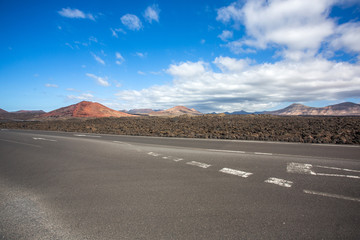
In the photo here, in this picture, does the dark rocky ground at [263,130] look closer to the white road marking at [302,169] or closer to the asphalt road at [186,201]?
the white road marking at [302,169]

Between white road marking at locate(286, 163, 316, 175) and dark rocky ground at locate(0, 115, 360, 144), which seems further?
dark rocky ground at locate(0, 115, 360, 144)

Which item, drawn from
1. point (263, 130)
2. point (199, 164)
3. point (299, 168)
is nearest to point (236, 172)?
point (199, 164)

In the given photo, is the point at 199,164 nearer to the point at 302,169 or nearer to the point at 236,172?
the point at 236,172

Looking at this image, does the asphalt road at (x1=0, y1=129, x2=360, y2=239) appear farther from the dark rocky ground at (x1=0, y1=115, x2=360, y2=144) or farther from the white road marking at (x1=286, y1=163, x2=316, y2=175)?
the dark rocky ground at (x1=0, y1=115, x2=360, y2=144)

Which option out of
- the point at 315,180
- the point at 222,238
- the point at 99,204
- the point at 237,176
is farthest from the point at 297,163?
the point at 99,204

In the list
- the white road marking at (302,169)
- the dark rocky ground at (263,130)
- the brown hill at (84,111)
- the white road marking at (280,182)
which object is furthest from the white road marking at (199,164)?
the brown hill at (84,111)

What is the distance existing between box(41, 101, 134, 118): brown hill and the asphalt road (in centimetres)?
7914

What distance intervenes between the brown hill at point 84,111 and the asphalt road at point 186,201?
79140 millimetres

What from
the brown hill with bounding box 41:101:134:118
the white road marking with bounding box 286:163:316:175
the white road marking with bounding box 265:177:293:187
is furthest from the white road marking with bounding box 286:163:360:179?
the brown hill with bounding box 41:101:134:118

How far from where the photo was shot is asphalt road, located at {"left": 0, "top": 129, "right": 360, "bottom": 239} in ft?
8.53

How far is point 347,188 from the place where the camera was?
386cm

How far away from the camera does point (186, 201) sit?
3484 mm

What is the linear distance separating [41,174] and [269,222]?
636 centimetres

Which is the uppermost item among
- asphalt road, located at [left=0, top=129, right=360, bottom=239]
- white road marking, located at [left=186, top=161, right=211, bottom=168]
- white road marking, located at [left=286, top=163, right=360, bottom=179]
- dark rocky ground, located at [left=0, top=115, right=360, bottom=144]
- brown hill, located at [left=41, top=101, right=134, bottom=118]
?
brown hill, located at [left=41, top=101, right=134, bottom=118]
